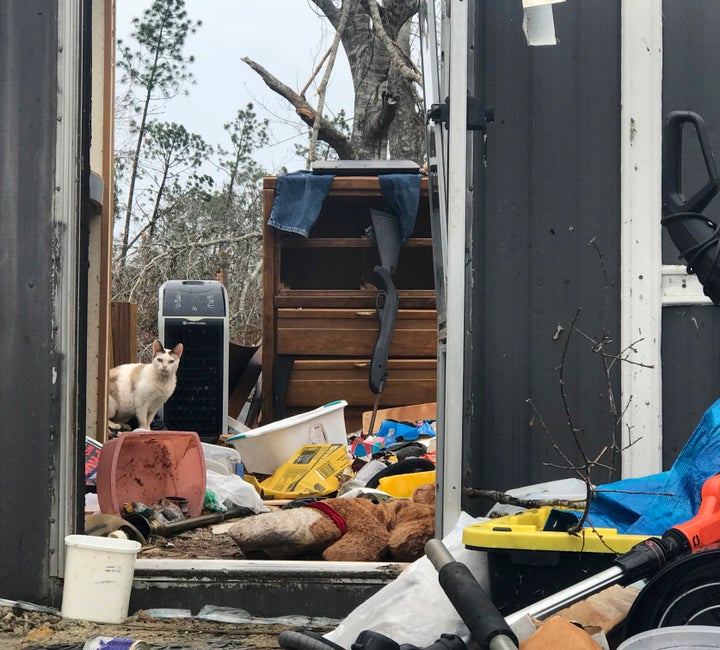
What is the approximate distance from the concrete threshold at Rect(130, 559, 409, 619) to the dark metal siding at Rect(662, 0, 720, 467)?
1.15 metres

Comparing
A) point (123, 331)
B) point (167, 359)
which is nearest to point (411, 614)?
point (167, 359)

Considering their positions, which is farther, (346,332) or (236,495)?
(346,332)

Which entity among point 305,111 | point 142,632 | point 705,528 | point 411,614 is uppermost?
point 305,111

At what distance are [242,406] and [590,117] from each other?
5574 millimetres

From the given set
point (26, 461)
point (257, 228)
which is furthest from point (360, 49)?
point (26, 461)

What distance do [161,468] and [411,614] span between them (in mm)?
2765

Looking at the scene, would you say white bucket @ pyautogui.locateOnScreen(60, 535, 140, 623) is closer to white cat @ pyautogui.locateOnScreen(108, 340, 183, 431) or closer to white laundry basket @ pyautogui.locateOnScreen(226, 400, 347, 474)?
white laundry basket @ pyautogui.locateOnScreen(226, 400, 347, 474)

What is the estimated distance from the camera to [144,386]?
732 centimetres

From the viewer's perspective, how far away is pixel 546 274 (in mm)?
3443

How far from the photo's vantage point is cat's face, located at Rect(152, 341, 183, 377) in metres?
7.17

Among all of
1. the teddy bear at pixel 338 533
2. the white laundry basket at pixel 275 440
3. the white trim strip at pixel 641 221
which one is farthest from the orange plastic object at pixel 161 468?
the white trim strip at pixel 641 221

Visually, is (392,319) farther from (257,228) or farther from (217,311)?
(257,228)

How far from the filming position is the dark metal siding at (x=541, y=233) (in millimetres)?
3424

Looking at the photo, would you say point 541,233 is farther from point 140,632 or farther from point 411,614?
point 140,632
